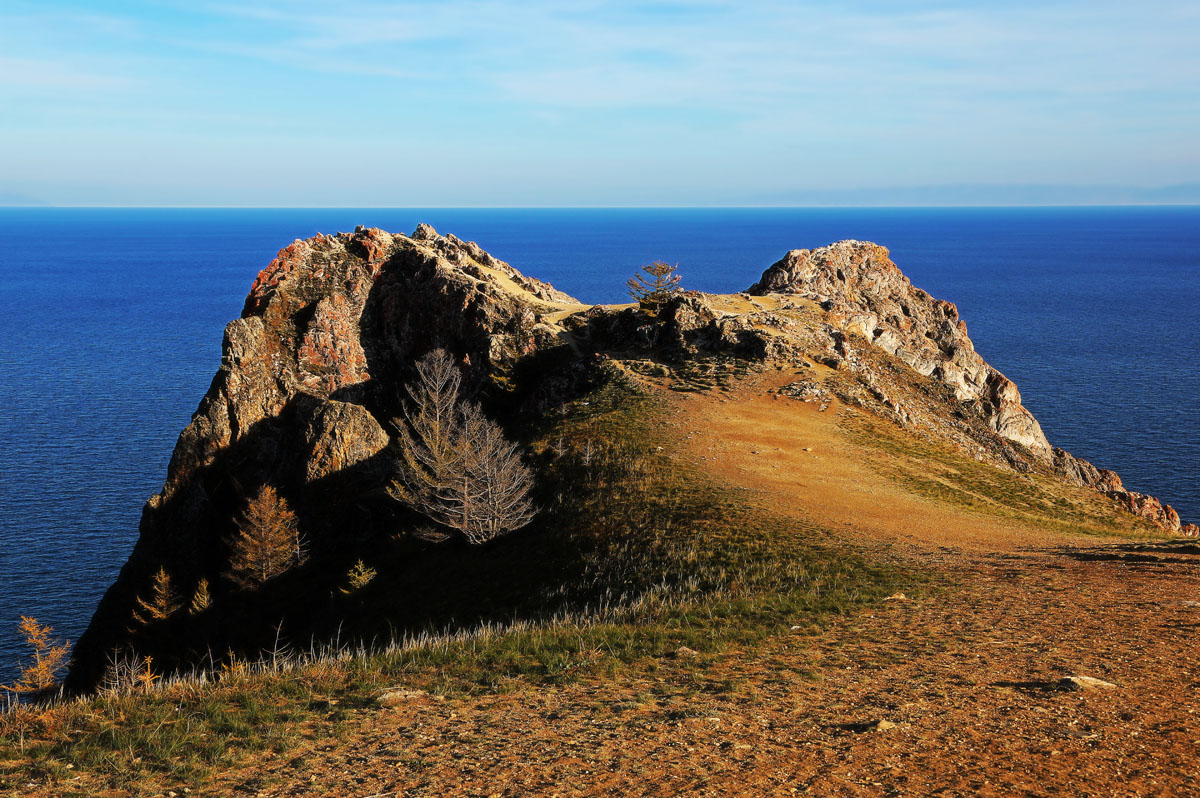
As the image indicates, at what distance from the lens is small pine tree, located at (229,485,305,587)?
4700cm

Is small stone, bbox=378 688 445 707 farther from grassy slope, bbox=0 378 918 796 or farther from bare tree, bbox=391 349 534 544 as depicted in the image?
bare tree, bbox=391 349 534 544

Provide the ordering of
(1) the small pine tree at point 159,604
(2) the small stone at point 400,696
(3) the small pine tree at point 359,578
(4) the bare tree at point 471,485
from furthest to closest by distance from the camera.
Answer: (1) the small pine tree at point 159,604 < (3) the small pine tree at point 359,578 < (4) the bare tree at point 471,485 < (2) the small stone at point 400,696

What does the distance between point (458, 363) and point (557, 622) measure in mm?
44247

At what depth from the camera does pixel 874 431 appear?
4694 cm

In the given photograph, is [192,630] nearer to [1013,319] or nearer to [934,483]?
[934,483]

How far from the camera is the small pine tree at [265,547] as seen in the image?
47.0 m

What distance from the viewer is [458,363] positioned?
65375 millimetres

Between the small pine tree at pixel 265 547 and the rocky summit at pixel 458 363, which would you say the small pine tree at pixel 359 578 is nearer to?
the rocky summit at pixel 458 363

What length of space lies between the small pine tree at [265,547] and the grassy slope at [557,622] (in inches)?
380

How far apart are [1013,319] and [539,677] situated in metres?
171

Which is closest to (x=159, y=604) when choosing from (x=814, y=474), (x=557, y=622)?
(x=557, y=622)

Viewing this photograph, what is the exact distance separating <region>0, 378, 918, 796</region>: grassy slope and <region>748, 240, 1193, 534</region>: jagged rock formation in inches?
1167

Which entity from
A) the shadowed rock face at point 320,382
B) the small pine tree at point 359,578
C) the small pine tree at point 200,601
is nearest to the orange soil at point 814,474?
the small pine tree at point 359,578

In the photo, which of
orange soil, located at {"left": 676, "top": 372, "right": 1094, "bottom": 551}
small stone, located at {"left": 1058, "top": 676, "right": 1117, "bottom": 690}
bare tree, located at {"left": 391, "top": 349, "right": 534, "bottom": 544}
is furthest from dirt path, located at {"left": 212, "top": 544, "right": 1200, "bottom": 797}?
bare tree, located at {"left": 391, "top": 349, "right": 534, "bottom": 544}
